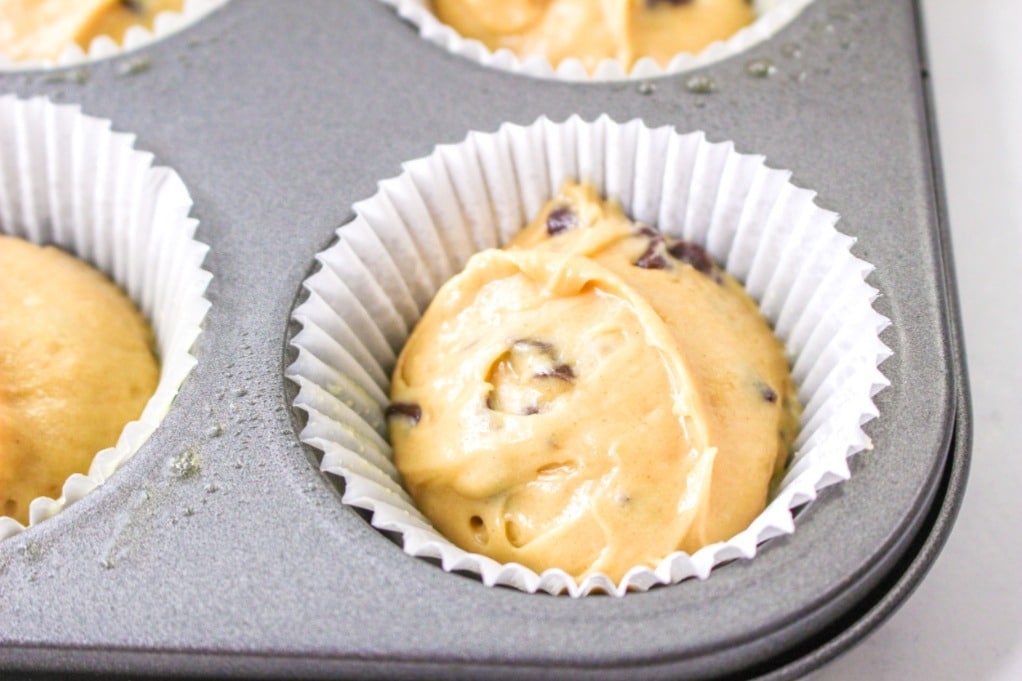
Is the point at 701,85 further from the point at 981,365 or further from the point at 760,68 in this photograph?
the point at 981,365

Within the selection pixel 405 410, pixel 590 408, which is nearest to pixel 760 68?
pixel 590 408

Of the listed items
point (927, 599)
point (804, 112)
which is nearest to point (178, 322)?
point (804, 112)

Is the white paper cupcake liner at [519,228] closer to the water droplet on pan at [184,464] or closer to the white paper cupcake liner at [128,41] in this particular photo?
the water droplet on pan at [184,464]

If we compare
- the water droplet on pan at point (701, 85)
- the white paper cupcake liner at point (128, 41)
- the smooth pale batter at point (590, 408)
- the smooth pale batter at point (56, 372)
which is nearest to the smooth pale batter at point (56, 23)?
the white paper cupcake liner at point (128, 41)

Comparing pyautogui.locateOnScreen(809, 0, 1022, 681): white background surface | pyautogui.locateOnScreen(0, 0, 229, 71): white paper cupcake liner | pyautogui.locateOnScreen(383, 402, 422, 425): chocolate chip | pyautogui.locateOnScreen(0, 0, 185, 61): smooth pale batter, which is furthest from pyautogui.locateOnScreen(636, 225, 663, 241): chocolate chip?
pyautogui.locateOnScreen(0, 0, 185, 61): smooth pale batter

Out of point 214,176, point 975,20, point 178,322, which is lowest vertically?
point 178,322

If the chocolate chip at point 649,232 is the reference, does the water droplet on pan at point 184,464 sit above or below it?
below

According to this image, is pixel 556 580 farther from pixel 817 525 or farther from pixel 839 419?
pixel 839 419
